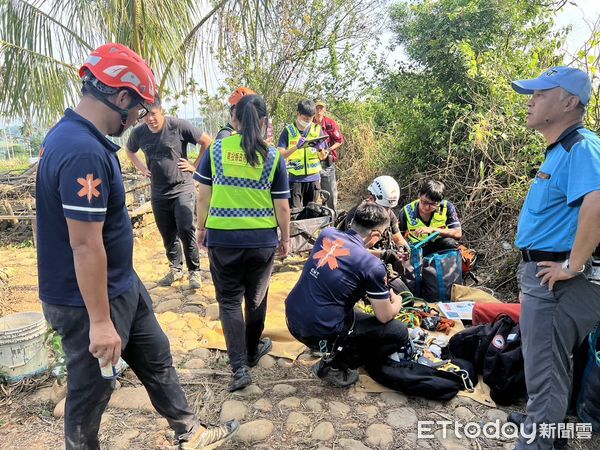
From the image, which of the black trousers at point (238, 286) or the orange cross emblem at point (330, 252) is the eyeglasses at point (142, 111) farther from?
the orange cross emblem at point (330, 252)

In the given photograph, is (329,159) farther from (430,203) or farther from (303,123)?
(430,203)

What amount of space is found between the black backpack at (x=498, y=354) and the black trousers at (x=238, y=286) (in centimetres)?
161

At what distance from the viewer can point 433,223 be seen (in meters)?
4.68

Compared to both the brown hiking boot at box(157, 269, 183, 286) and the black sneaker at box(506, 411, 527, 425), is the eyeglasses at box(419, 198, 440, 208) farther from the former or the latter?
the brown hiking boot at box(157, 269, 183, 286)

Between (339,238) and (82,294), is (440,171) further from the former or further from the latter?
(82,294)

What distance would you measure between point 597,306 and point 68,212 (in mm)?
2446

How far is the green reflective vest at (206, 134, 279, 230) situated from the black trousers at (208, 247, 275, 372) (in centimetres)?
19

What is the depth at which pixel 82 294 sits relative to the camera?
161cm

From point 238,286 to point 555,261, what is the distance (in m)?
1.94

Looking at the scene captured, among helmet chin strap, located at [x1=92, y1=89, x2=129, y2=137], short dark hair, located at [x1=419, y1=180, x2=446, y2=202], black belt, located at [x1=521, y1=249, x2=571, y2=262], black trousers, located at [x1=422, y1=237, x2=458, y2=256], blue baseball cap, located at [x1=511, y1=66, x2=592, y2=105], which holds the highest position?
blue baseball cap, located at [x1=511, y1=66, x2=592, y2=105]

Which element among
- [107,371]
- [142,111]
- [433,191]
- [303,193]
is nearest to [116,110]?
[142,111]

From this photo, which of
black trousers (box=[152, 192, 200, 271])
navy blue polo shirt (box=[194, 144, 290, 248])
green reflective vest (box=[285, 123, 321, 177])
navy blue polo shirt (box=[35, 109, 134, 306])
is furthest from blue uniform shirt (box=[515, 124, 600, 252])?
green reflective vest (box=[285, 123, 321, 177])

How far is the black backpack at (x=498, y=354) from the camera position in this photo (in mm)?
2875

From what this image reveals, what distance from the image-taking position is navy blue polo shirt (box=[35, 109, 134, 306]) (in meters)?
1.53
